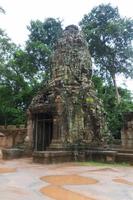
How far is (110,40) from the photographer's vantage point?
28.6 meters

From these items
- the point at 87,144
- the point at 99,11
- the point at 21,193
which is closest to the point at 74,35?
the point at 87,144

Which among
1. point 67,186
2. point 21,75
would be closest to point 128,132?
point 67,186

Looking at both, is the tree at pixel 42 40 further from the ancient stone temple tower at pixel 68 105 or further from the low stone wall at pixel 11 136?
the ancient stone temple tower at pixel 68 105

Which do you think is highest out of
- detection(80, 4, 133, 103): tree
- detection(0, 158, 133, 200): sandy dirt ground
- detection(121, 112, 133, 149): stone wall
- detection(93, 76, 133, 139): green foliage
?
detection(80, 4, 133, 103): tree

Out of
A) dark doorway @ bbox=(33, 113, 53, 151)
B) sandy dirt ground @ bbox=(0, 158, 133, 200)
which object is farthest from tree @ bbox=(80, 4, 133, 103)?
sandy dirt ground @ bbox=(0, 158, 133, 200)

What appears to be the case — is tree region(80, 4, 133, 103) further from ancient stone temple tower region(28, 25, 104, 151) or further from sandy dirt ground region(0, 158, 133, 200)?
sandy dirt ground region(0, 158, 133, 200)

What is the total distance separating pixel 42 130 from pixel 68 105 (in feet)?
9.44

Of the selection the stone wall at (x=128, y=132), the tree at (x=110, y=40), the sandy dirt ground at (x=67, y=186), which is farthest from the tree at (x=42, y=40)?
the sandy dirt ground at (x=67, y=186)

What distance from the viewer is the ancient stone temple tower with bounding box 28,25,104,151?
13.9 metres

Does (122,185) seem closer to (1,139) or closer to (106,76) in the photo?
(1,139)

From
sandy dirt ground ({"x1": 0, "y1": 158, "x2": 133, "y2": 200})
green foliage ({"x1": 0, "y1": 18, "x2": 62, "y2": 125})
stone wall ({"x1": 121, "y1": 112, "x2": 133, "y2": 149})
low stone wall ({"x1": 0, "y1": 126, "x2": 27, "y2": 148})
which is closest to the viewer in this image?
sandy dirt ground ({"x1": 0, "y1": 158, "x2": 133, "y2": 200})

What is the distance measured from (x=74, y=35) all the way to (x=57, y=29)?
1395 centimetres

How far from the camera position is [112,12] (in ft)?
96.8

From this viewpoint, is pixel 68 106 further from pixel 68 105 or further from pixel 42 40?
pixel 42 40
